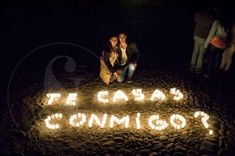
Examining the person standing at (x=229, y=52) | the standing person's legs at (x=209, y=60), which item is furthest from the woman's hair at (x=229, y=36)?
the standing person's legs at (x=209, y=60)

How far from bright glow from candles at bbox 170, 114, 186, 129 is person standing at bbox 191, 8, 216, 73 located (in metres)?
3.09

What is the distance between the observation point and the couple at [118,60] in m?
12.2

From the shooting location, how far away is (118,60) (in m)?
12.5

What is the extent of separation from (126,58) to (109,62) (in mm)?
598

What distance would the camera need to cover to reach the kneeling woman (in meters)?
12.2

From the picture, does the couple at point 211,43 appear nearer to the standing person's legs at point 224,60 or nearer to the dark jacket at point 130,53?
A: the standing person's legs at point 224,60

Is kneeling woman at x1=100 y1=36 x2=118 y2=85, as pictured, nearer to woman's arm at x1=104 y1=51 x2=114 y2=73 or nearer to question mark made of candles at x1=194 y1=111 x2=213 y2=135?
woman's arm at x1=104 y1=51 x2=114 y2=73

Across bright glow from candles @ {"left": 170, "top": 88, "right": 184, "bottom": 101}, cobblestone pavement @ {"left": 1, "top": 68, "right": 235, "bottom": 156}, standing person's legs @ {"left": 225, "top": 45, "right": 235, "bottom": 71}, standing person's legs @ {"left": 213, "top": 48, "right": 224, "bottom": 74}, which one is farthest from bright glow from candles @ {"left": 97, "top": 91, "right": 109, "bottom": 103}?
standing person's legs @ {"left": 225, "top": 45, "right": 235, "bottom": 71}

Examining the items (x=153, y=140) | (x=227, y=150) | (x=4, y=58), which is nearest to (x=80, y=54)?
(x=4, y=58)

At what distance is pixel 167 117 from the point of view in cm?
1075

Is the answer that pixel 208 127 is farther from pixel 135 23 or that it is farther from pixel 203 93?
pixel 135 23

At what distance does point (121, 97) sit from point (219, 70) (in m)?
4.02

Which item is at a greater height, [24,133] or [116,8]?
[116,8]

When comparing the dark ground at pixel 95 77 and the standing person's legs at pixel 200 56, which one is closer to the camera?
the dark ground at pixel 95 77
